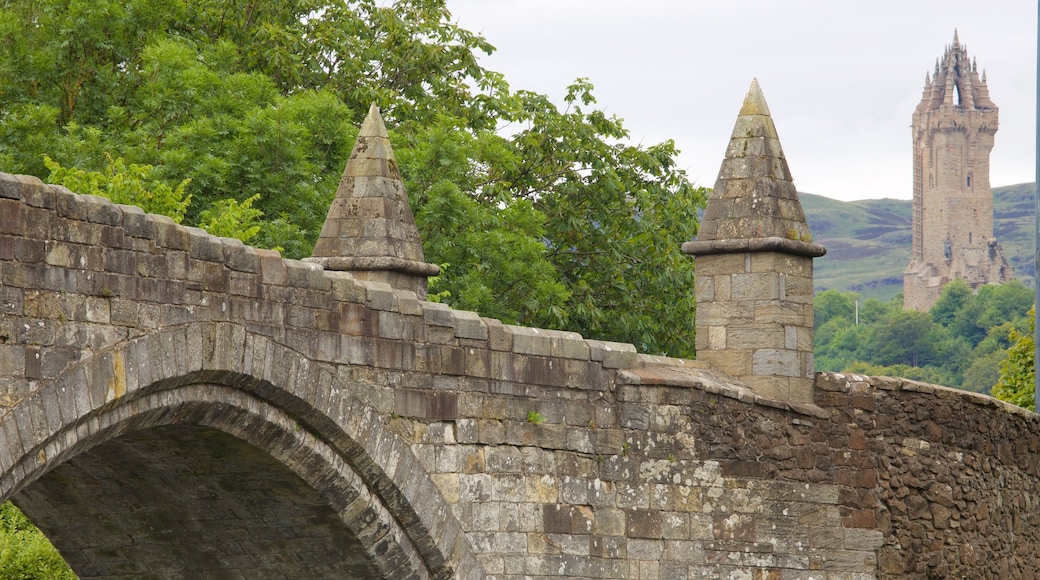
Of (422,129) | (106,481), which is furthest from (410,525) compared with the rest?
(422,129)

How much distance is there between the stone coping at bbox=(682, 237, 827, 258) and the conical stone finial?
2007 millimetres

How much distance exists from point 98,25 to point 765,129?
9914 mm

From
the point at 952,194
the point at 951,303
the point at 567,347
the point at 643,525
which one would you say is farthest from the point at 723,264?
the point at 952,194

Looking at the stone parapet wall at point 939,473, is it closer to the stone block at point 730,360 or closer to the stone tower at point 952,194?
the stone block at point 730,360

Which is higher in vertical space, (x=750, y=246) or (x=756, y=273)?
(x=750, y=246)

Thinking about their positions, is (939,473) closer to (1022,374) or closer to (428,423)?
(428,423)

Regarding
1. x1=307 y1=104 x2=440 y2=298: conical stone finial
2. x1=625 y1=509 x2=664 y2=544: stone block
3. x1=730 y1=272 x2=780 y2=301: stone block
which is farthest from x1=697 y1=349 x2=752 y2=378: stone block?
x1=307 y1=104 x2=440 y2=298: conical stone finial

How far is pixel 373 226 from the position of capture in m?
13.5

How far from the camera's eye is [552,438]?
489 inches

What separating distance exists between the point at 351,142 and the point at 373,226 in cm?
761

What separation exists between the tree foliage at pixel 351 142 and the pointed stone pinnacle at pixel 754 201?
4151mm

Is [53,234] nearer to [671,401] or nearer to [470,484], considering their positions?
[470,484]

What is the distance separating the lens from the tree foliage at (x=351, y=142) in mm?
19969

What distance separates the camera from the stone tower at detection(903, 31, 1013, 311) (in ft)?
520
